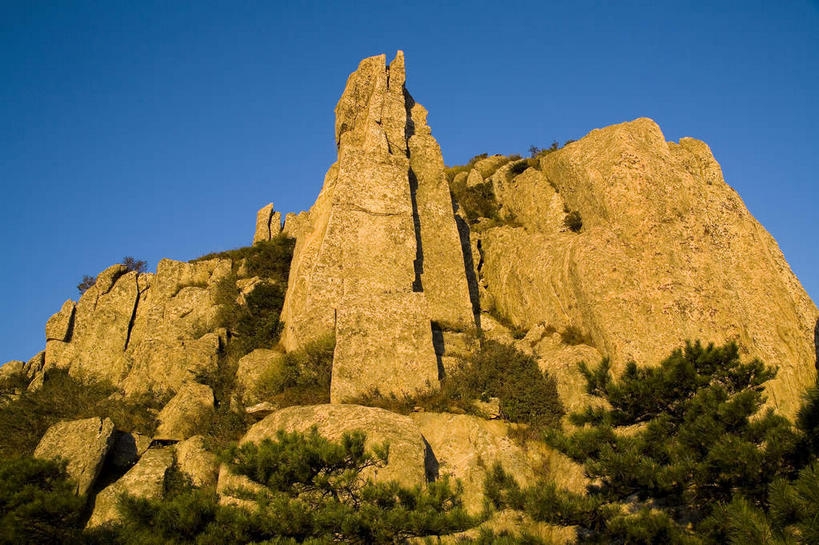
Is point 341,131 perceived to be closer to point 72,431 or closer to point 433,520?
point 72,431

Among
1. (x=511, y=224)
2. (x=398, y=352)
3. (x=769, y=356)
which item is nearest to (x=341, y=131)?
(x=511, y=224)

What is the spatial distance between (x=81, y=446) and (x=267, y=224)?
77.5 ft

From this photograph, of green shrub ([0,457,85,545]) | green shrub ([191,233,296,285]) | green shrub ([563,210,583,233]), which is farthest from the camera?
green shrub ([191,233,296,285])

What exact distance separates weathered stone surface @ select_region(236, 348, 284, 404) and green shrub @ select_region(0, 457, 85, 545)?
21.3 ft

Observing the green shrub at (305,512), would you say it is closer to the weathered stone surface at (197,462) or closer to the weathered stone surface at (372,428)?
the weathered stone surface at (372,428)

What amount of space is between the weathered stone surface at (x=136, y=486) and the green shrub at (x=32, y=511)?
2533mm

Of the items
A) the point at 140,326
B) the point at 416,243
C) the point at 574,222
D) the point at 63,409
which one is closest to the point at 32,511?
the point at 63,409

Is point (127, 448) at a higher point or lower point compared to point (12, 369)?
lower

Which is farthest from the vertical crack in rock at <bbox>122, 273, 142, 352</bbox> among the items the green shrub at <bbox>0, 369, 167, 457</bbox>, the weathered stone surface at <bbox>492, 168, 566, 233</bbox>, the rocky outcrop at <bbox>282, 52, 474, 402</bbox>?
the weathered stone surface at <bbox>492, 168, 566, 233</bbox>

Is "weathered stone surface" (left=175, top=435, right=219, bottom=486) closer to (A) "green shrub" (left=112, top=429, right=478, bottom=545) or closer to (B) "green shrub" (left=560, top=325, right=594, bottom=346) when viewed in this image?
(A) "green shrub" (left=112, top=429, right=478, bottom=545)

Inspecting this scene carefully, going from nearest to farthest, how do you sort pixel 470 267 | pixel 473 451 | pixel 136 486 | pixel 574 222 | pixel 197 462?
pixel 136 486, pixel 473 451, pixel 197 462, pixel 574 222, pixel 470 267

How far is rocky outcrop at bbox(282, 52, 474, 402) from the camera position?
54.3ft

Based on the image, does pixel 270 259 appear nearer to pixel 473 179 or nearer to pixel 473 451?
pixel 473 179

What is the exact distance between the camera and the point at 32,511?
10.1 meters
